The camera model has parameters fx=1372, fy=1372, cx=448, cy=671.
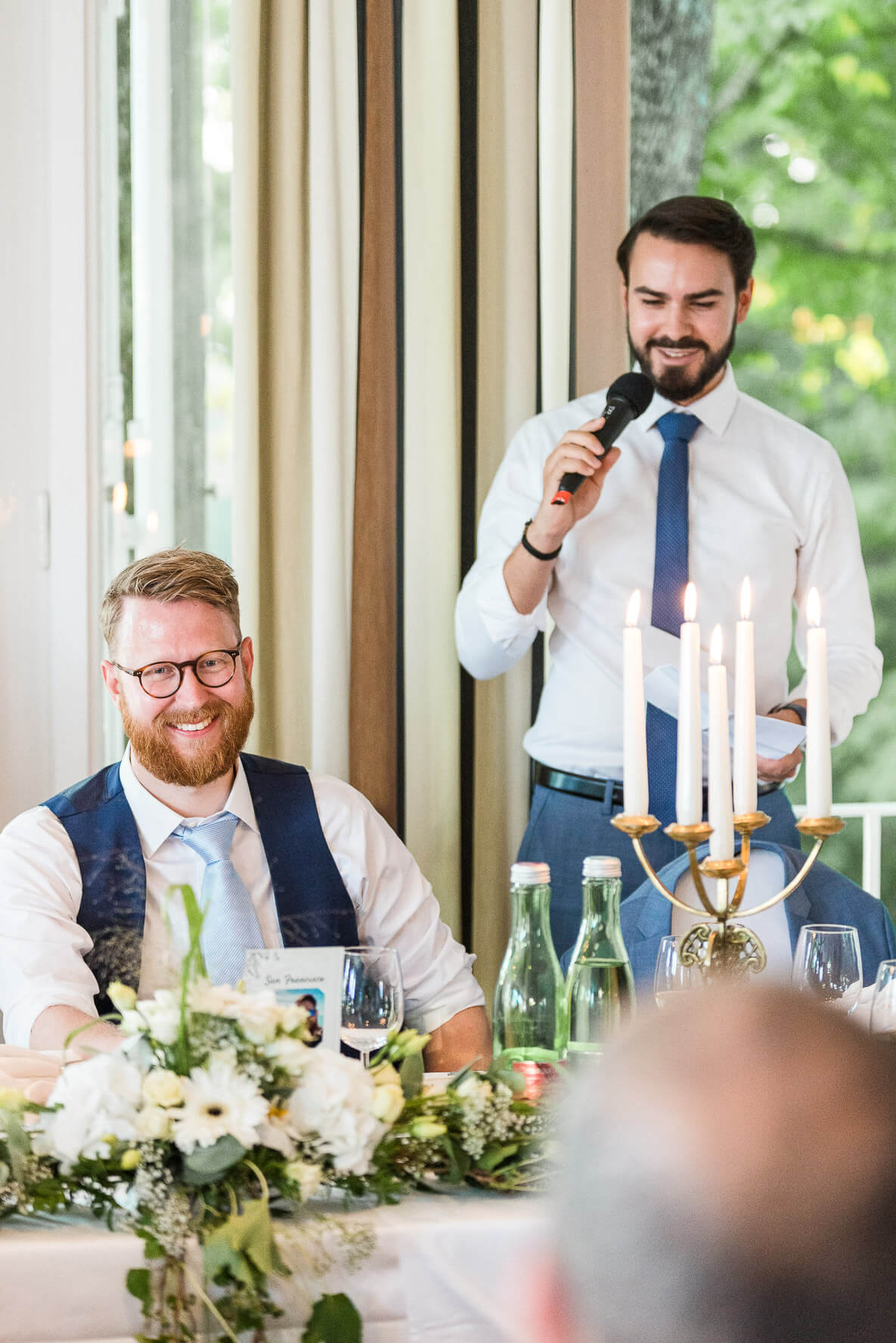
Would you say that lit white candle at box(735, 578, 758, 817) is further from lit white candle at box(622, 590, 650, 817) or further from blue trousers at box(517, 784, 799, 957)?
blue trousers at box(517, 784, 799, 957)

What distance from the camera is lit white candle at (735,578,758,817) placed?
1.27m

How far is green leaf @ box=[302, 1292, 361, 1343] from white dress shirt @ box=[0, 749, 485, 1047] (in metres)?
0.64

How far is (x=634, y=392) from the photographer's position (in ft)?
6.81

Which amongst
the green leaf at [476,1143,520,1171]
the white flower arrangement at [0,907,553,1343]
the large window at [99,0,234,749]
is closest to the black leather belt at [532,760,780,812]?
the large window at [99,0,234,749]

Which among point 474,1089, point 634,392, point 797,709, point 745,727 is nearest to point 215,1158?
point 474,1089

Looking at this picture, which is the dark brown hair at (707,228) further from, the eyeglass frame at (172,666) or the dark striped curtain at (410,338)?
the eyeglass frame at (172,666)

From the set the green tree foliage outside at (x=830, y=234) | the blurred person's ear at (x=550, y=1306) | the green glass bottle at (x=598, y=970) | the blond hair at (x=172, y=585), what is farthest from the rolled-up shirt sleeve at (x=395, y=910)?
the green tree foliage outside at (x=830, y=234)

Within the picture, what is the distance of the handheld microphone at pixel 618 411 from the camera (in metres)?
1.98

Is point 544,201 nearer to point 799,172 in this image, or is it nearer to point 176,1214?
point 799,172

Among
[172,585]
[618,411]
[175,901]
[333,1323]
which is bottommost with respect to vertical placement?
[333,1323]

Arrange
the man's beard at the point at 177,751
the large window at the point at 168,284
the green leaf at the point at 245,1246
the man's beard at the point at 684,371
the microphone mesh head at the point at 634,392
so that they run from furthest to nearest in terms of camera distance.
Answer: the large window at the point at 168,284 → the man's beard at the point at 684,371 → the microphone mesh head at the point at 634,392 → the man's beard at the point at 177,751 → the green leaf at the point at 245,1246

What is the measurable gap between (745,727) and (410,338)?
1.37 metres

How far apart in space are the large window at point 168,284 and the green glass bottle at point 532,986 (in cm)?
130

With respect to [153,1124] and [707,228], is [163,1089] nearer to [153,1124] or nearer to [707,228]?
[153,1124]
